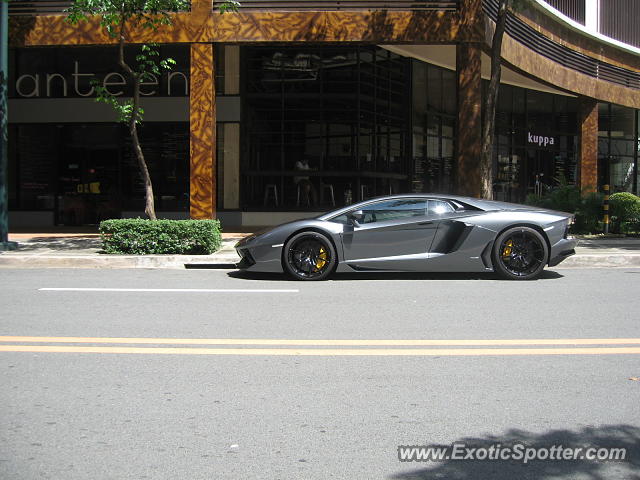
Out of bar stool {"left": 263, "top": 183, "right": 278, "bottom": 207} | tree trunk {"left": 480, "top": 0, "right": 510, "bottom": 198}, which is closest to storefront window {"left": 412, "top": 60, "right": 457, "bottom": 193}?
bar stool {"left": 263, "top": 183, "right": 278, "bottom": 207}

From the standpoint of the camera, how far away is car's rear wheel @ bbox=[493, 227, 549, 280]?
31.9ft

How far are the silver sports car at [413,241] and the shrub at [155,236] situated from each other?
2.66 meters

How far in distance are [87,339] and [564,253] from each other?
6.98m

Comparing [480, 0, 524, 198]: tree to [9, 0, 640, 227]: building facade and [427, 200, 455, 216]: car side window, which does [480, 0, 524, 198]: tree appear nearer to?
[9, 0, 640, 227]: building facade

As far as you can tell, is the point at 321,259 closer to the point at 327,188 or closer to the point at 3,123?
the point at 3,123

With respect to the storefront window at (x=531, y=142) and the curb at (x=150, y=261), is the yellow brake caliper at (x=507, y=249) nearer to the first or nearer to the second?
the curb at (x=150, y=261)

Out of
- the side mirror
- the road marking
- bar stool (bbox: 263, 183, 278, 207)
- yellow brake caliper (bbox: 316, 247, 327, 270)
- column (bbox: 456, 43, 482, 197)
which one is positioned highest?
column (bbox: 456, 43, 482, 197)

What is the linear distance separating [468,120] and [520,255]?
6.78m

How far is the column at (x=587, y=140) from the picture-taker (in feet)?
85.8

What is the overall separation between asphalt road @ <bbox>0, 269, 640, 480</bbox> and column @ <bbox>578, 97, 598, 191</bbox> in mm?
19368

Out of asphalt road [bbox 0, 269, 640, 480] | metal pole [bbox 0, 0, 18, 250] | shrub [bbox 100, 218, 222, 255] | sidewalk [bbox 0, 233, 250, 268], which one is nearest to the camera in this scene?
asphalt road [bbox 0, 269, 640, 480]

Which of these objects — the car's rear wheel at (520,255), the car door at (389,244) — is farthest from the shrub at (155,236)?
the car's rear wheel at (520,255)

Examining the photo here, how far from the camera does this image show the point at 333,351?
18.4 feet

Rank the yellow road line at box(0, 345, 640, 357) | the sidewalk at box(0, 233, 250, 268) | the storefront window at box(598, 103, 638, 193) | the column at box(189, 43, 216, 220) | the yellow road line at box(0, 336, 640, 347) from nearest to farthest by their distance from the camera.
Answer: the yellow road line at box(0, 345, 640, 357) < the yellow road line at box(0, 336, 640, 347) < the sidewalk at box(0, 233, 250, 268) < the column at box(189, 43, 216, 220) < the storefront window at box(598, 103, 638, 193)
